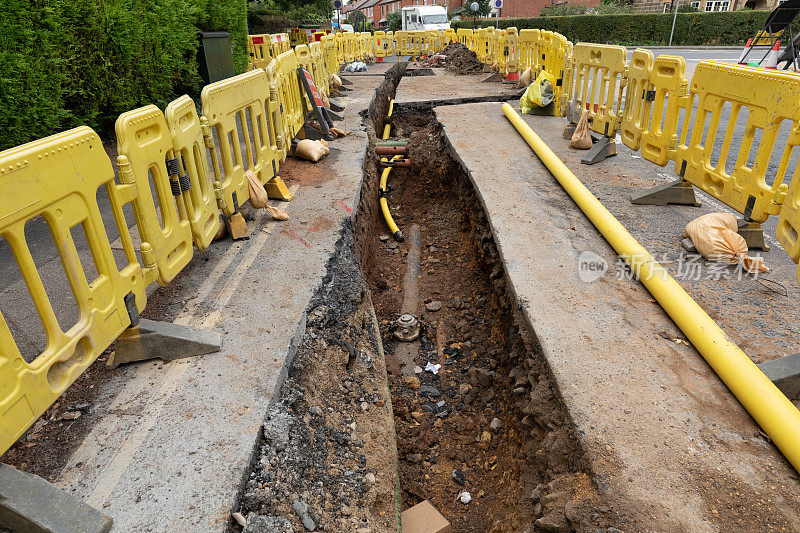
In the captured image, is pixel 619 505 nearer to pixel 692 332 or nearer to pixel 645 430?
pixel 645 430

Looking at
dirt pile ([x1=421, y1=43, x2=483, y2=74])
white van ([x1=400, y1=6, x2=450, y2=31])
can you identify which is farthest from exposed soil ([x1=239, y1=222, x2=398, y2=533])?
white van ([x1=400, y1=6, x2=450, y2=31])

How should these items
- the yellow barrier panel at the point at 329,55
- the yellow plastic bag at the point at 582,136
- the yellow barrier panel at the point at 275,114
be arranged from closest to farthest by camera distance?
the yellow barrier panel at the point at 275,114 < the yellow plastic bag at the point at 582,136 < the yellow barrier panel at the point at 329,55

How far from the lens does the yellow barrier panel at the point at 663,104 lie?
5266mm

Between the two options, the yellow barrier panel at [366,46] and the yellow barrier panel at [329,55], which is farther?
the yellow barrier panel at [366,46]

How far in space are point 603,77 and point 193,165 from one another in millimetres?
6039

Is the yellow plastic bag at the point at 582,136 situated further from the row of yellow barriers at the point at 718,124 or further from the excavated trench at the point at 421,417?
the excavated trench at the point at 421,417

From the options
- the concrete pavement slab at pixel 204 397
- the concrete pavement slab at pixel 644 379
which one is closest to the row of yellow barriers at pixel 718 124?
the concrete pavement slab at pixel 644 379

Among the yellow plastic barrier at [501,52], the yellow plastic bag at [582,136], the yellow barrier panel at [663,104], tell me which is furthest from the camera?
the yellow plastic barrier at [501,52]

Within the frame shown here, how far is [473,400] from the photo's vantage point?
414cm

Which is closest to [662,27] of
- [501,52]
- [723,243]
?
[501,52]

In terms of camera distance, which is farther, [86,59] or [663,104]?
[86,59]

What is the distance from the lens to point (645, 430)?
104 inches

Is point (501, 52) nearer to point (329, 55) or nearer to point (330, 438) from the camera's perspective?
point (329, 55)

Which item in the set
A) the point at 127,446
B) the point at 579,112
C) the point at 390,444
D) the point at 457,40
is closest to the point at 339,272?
the point at 390,444
